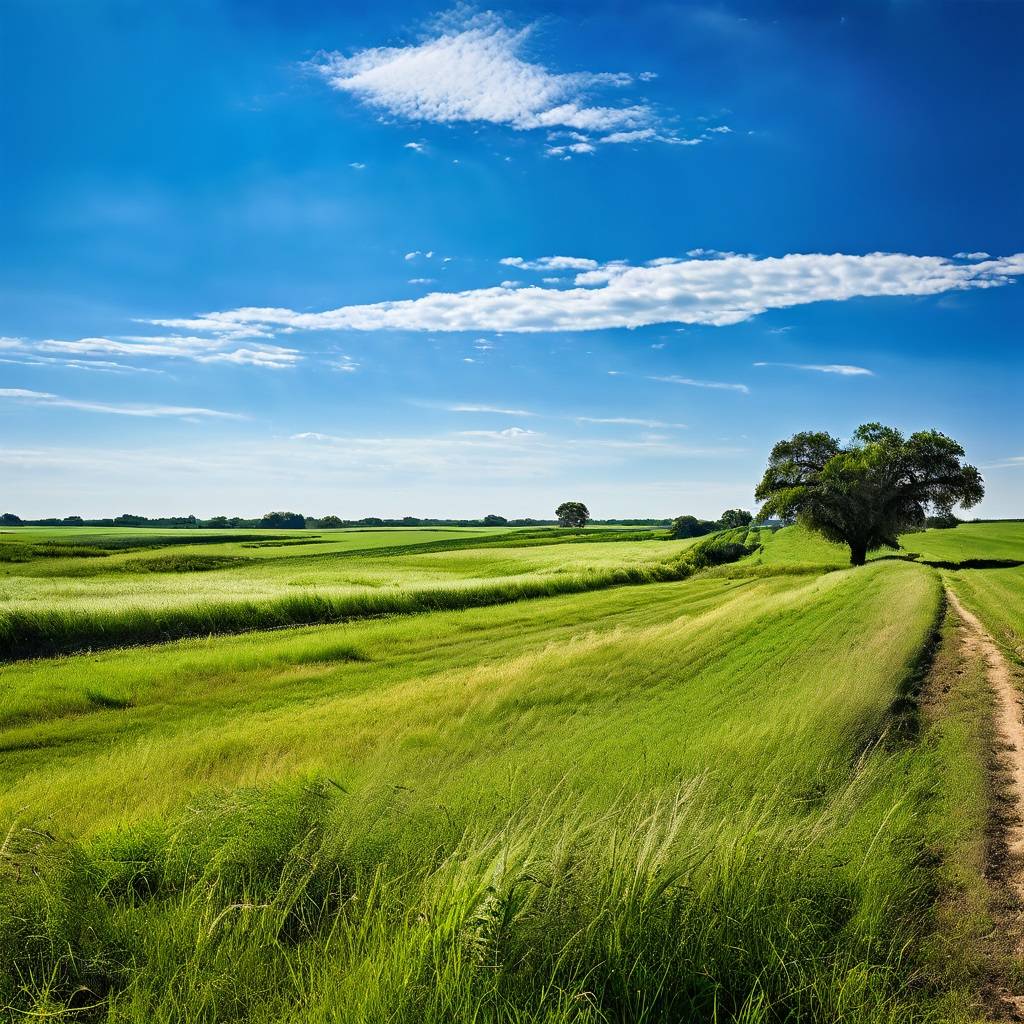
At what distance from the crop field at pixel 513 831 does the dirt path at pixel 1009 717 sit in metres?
0.23

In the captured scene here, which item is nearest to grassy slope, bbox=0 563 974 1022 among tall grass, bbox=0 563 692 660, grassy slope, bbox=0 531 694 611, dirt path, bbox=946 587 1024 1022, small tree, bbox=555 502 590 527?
dirt path, bbox=946 587 1024 1022

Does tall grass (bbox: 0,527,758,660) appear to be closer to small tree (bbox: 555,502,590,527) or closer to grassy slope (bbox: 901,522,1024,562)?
grassy slope (bbox: 901,522,1024,562)

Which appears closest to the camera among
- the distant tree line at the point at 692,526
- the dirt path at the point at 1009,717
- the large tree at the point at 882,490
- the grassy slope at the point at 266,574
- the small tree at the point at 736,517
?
the dirt path at the point at 1009,717

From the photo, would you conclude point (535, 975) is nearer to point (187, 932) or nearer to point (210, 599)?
point (187, 932)

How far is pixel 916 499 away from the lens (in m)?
48.1

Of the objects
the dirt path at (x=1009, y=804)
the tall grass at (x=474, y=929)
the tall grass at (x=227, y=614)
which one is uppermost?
the tall grass at (x=474, y=929)

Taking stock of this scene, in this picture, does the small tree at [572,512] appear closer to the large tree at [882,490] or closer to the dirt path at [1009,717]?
the large tree at [882,490]

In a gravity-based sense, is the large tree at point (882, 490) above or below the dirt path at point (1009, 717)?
above

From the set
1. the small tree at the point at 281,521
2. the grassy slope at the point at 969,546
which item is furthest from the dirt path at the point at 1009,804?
the small tree at the point at 281,521

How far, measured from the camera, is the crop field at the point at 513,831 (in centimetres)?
389

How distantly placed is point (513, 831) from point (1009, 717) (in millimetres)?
9256

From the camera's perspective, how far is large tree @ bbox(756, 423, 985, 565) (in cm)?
4716

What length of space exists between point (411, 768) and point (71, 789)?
4.76m

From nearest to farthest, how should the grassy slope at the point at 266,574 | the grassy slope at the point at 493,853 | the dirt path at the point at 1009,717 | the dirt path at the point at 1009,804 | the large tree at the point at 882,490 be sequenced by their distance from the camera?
the grassy slope at the point at 493,853 → the dirt path at the point at 1009,804 → the dirt path at the point at 1009,717 → the grassy slope at the point at 266,574 → the large tree at the point at 882,490
